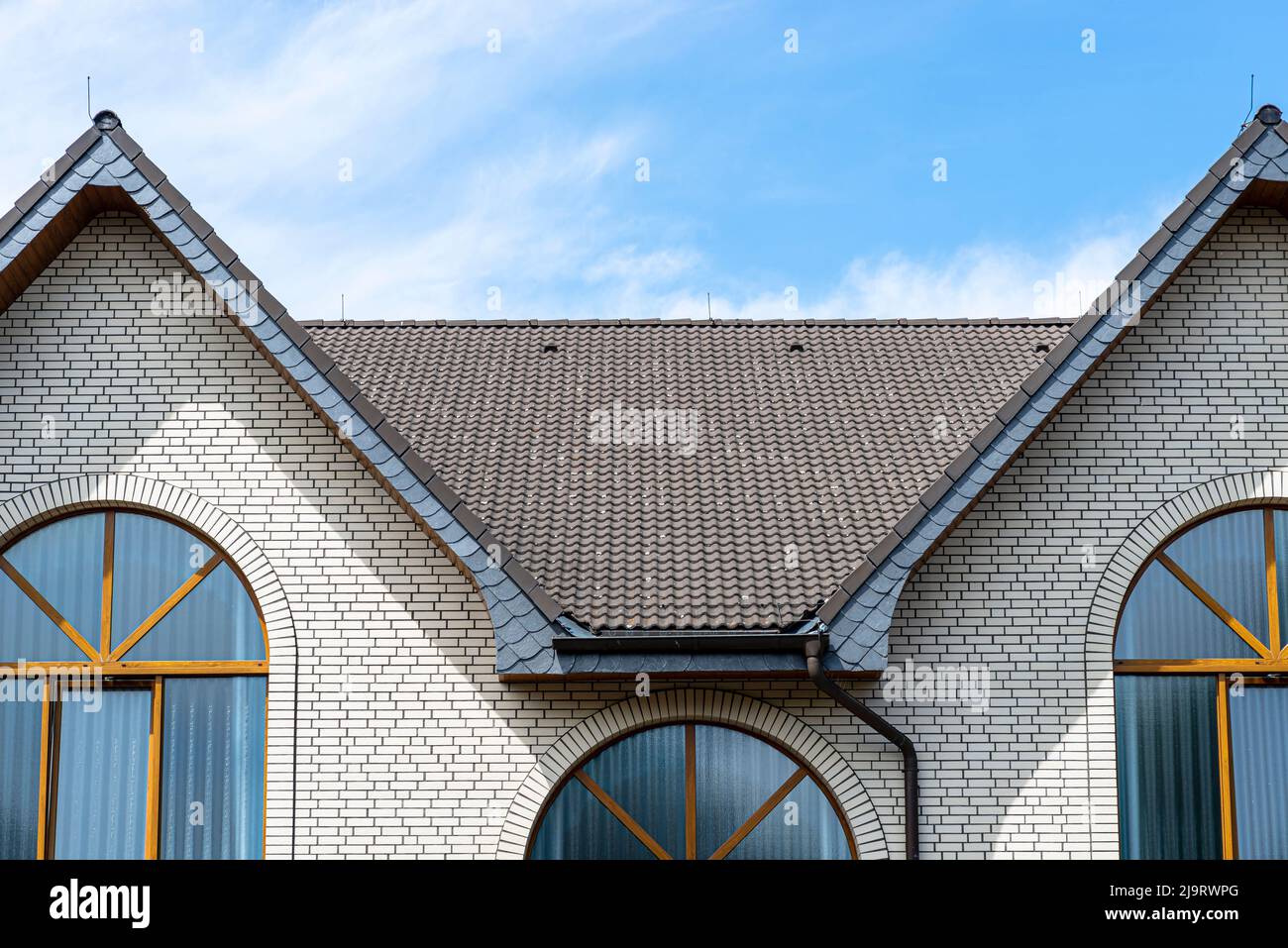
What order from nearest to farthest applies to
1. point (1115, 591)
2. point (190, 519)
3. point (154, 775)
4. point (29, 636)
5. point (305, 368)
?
point (305, 368) → point (154, 775) → point (29, 636) → point (190, 519) → point (1115, 591)

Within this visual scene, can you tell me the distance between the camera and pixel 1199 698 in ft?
35.2

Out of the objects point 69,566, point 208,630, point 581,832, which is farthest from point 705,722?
point 69,566

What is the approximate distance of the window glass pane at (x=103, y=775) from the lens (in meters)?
10.3

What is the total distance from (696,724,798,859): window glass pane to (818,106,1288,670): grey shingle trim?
976 millimetres

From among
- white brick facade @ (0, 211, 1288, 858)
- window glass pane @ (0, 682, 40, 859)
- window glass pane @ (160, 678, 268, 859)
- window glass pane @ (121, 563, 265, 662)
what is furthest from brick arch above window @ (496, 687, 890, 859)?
window glass pane @ (0, 682, 40, 859)

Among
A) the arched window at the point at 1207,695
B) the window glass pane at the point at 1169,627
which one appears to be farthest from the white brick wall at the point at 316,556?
the window glass pane at the point at 1169,627

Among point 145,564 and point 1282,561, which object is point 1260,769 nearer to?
point 1282,561

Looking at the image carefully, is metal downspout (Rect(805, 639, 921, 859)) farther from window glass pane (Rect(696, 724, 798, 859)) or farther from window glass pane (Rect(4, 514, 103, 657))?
window glass pane (Rect(4, 514, 103, 657))

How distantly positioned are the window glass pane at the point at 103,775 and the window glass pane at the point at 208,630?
Result: 1.05 feet

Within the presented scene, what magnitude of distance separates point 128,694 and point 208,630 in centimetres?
67

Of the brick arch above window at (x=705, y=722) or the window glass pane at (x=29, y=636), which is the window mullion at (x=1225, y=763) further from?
the window glass pane at (x=29, y=636)

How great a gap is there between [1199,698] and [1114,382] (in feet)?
7.48

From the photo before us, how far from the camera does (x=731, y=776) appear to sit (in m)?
10.5
